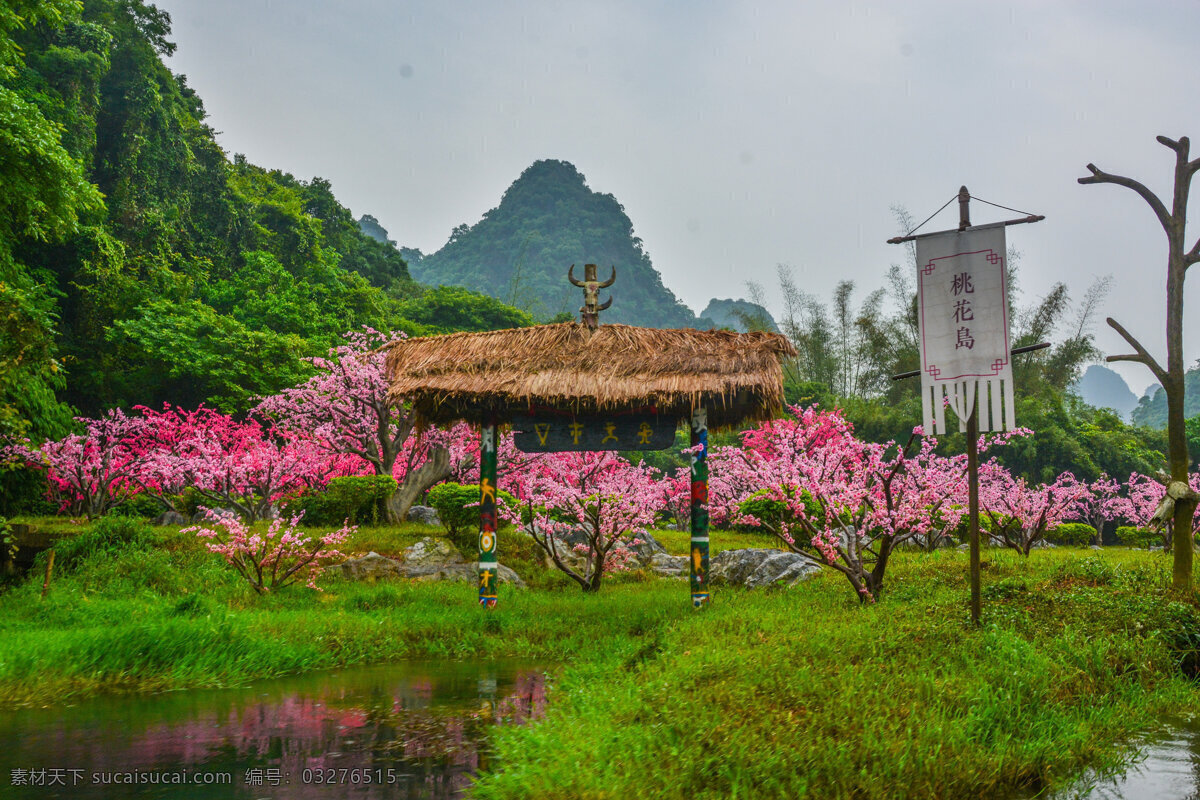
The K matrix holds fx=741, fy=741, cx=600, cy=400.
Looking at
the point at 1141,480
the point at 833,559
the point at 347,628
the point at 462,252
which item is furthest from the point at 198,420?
the point at 462,252

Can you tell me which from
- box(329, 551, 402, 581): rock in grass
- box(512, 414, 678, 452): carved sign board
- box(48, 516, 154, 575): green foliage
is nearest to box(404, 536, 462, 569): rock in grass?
box(329, 551, 402, 581): rock in grass

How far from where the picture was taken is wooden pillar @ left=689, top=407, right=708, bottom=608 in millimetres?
8609

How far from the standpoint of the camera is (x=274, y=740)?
444 centimetres

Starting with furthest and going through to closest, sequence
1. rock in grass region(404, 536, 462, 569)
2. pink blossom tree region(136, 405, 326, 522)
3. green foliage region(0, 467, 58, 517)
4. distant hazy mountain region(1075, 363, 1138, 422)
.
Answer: distant hazy mountain region(1075, 363, 1138, 422)
green foliage region(0, 467, 58, 517)
pink blossom tree region(136, 405, 326, 522)
rock in grass region(404, 536, 462, 569)

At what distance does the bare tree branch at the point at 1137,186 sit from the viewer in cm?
737

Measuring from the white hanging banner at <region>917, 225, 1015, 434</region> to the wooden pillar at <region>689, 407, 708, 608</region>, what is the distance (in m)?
A: 2.81

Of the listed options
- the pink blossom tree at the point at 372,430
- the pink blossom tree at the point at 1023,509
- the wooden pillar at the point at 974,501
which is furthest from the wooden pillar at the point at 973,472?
the pink blossom tree at the point at 372,430

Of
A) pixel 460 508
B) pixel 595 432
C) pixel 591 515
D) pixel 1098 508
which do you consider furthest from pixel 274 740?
pixel 1098 508

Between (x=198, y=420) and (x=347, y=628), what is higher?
Answer: (x=198, y=420)

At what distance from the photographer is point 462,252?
216 ft

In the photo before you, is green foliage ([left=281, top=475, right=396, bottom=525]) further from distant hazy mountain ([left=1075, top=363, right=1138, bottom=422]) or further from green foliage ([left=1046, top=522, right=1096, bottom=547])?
distant hazy mountain ([left=1075, top=363, right=1138, bottom=422])

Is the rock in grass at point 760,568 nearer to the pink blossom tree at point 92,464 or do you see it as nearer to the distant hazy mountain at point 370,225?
the pink blossom tree at point 92,464

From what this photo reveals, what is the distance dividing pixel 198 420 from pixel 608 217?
55.2m

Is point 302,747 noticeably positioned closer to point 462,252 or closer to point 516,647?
point 516,647
